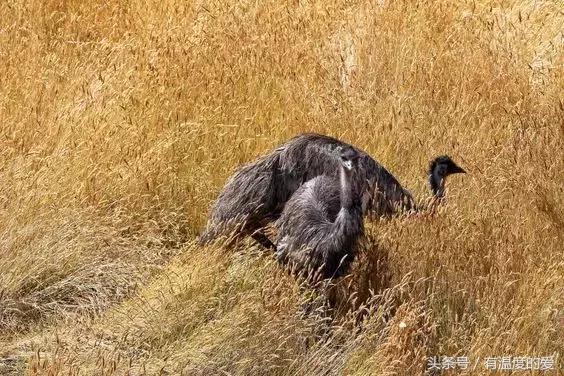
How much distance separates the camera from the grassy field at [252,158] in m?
5.54

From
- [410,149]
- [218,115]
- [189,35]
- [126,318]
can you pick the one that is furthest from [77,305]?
[189,35]

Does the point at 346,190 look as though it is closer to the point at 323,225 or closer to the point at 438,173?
the point at 323,225

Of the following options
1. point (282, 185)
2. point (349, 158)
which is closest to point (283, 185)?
point (282, 185)

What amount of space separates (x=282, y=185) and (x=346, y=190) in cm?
54

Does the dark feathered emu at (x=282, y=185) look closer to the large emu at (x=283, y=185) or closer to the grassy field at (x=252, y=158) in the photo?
the large emu at (x=283, y=185)

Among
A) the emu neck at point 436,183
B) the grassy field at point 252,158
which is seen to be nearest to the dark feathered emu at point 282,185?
the grassy field at point 252,158

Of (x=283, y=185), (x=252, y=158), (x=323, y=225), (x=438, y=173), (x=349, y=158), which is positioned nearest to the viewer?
(x=323, y=225)

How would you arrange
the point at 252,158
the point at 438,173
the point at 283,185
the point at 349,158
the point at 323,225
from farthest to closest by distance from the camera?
the point at 252,158 < the point at 438,173 < the point at 283,185 < the point at 349,158 < the point at 323,225

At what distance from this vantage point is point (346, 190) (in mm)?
5707

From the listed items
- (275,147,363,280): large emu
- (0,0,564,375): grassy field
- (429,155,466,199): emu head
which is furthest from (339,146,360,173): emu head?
(429,155,466,199): emu head

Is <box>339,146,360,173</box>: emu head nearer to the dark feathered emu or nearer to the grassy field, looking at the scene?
the dark feathered emu

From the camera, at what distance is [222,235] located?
609 cm

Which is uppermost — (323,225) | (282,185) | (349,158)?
(349,158)

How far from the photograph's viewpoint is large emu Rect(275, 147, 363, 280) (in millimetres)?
5590
